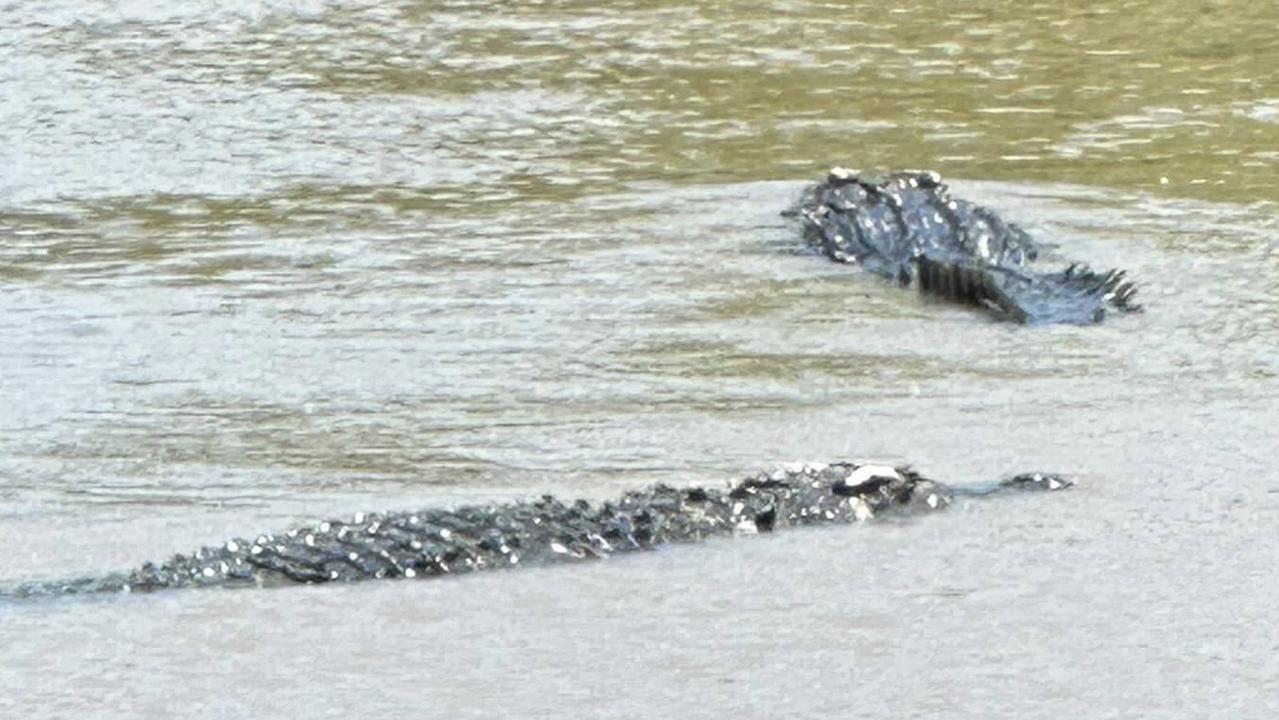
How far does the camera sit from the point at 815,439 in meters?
7.21

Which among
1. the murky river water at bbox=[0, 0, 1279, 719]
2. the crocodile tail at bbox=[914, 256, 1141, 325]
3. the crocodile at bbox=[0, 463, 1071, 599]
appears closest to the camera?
the murky river water at bbox=[0, 0, 1279, 719]

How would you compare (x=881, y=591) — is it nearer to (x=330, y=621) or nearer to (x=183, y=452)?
(x=330, y=621)

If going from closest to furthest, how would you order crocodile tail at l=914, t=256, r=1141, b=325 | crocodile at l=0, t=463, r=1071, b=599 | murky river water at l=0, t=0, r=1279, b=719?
1. murky river water at l=0, t=0, r=1279, b=719
2. crocodile at l=0, t=463, r=1071, b=599
3. crocodile tail at l=914, t=256, r=1141, b=325

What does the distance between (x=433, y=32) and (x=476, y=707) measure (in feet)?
25.6

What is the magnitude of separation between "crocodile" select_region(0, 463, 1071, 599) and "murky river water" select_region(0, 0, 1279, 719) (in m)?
0.06

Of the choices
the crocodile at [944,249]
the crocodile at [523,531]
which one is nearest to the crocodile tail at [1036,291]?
the crocodile at [944,249]

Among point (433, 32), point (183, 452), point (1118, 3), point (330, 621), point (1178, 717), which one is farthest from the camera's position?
point (1118, 3)

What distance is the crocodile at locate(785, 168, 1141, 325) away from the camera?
27.8ft

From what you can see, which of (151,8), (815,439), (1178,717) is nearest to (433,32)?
(151,8)

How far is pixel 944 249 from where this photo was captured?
936cm

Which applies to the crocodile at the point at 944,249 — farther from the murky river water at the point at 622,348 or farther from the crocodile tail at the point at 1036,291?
the murky river water at the point at 622,348

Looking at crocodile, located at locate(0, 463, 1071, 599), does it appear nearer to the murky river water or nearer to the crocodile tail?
the murky river water

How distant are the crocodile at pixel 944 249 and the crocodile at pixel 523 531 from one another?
6.59 ft

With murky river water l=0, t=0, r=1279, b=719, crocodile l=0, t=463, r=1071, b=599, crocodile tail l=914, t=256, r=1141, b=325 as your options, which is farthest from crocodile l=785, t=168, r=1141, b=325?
crocodile l=0, t=463, r=1071, b=599
